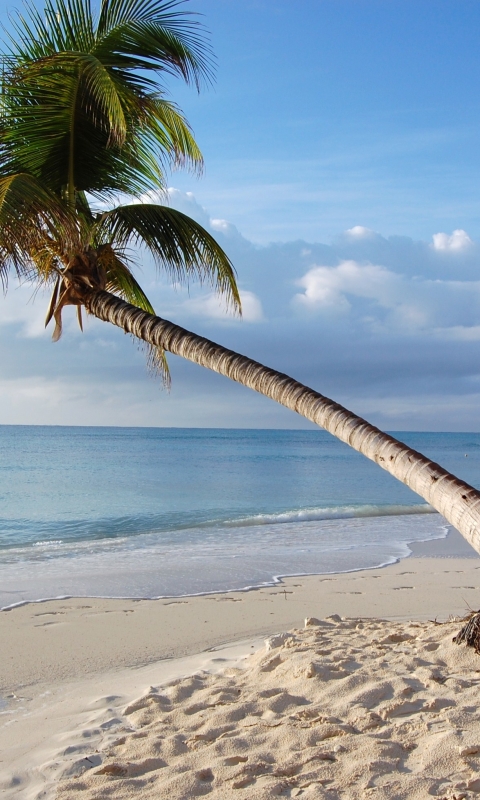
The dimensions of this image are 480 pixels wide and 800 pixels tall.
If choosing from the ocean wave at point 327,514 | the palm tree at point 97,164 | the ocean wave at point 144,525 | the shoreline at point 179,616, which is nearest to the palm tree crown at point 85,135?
the palm tree at point 97,164

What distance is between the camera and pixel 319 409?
4.73 metres

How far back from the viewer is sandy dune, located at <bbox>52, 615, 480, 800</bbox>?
315cm

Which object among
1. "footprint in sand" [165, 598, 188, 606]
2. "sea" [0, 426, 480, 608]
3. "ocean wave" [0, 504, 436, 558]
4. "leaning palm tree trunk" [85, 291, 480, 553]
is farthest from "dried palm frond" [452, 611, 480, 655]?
"ocean wave" [0, 504, 436, 558]

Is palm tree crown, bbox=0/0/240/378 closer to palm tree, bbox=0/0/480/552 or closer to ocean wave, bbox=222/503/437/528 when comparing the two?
palm tree, bbox=0/0/480/552

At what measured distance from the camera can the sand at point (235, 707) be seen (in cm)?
A: 323

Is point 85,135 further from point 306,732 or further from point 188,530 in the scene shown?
point 188,530

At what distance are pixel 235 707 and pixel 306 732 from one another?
22.4 inches

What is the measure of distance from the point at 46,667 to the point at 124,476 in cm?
2693

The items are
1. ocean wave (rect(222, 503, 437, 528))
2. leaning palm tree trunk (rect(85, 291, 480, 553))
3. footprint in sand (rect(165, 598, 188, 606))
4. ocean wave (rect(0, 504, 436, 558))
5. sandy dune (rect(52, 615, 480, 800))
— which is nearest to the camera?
sandy dune (rect(52, 615, 480, 800))

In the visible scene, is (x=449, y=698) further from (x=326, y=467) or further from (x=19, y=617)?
(x=326, y=467)

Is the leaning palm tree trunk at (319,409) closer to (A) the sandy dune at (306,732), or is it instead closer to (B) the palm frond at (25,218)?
(B) the palm frond at (25,218)

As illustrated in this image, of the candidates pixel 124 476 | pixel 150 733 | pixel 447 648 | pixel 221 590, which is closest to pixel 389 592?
pixel 221 590

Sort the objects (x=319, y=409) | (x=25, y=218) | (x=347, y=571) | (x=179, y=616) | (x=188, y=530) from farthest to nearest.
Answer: (x=188, y=530), (x=347, y=571), (x=179, y=616), (x=25, y=218), (x=319, y=409)

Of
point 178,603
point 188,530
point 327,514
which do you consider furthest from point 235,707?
point 327,514
